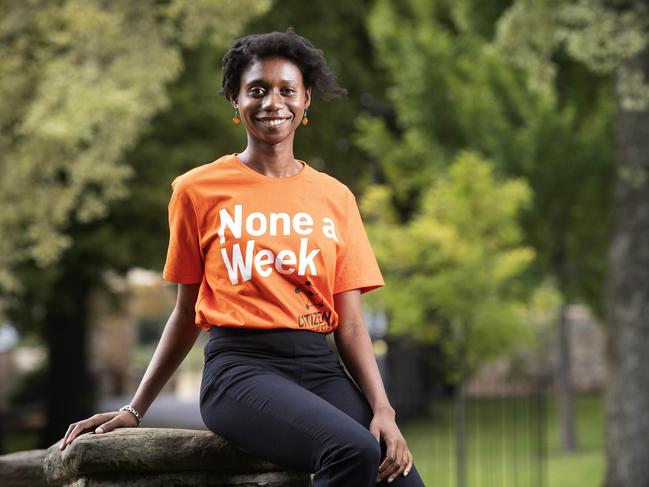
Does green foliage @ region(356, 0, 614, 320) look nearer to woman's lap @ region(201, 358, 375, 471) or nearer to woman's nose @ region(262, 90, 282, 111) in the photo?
woman's nose @ region(262, 90, 282, 111)

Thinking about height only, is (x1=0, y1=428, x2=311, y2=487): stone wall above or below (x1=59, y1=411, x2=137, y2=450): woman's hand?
below

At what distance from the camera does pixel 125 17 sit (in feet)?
38.4

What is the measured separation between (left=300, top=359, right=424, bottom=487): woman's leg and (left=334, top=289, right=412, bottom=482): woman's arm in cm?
3

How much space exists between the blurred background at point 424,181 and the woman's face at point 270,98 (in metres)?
7.28

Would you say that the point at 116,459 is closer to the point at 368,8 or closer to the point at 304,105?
the point at 304,105

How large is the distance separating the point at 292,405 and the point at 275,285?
0.33m

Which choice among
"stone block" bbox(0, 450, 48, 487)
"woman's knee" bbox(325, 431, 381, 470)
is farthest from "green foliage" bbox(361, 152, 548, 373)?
"woman's knee" bbox(325, 431, 381, 470)

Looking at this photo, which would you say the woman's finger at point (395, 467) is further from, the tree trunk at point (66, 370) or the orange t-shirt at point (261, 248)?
the tree trunk at point (66, 370)

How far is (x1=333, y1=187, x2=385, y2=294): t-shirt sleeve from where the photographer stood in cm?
319

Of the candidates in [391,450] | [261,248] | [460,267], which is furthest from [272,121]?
[460,267]

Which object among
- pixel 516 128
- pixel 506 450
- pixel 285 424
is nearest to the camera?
pixel 285 424

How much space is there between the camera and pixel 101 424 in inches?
130

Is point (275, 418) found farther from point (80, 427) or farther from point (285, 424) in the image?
point (80, 427)

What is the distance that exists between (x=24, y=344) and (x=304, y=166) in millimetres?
26280
